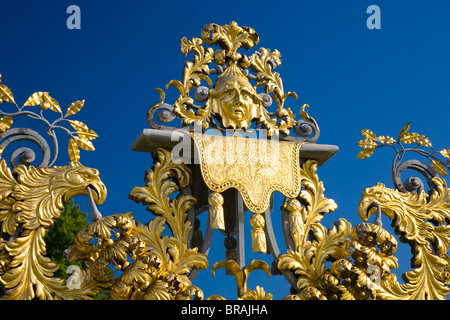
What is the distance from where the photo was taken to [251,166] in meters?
4.60

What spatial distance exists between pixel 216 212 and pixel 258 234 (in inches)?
12.8

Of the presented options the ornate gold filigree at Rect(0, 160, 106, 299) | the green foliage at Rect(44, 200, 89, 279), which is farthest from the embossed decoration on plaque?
the green foliage at Rect(44, 200, 89, 279)

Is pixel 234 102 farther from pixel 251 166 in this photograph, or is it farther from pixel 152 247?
pixel 152 247

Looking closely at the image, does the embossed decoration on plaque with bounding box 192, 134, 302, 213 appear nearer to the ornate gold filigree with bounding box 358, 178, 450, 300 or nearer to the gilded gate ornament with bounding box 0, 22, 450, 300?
the gilded gate ornament with bounding box 0, 22, 450, 300

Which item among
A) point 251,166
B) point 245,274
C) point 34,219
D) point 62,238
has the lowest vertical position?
point 245,274

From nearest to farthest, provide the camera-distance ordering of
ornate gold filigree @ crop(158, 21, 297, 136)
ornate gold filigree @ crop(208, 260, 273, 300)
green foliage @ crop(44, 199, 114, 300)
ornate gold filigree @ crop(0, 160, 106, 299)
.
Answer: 1. ornate gold filigree @ crop(0, 160, 106, 299)
2. ornate gold filigree @ crop(208, 260, 273, 300)
3. ornate gold filigree @ crop(158, 21, 297, 136)
4. green foliage @ crop(44, 199, 114, 300)

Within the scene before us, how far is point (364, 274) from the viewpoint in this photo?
4359 mm

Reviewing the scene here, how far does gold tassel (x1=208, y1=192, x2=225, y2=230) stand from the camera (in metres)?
4.32

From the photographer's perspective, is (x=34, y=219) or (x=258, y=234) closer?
(x=34, y=219)

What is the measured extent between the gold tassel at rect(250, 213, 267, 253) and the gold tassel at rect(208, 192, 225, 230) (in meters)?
0.22

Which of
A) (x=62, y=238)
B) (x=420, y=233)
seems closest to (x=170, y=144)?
(x=420, y=233)
